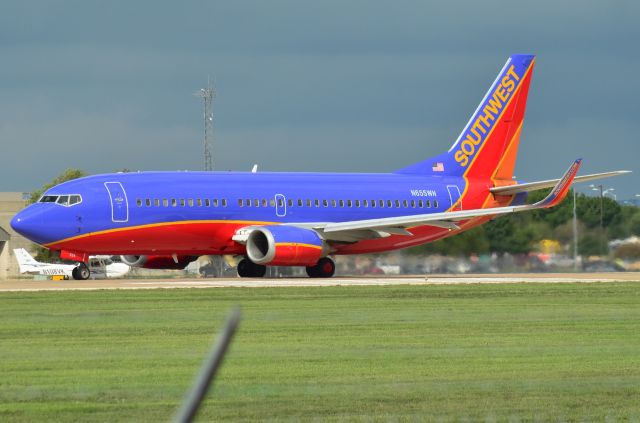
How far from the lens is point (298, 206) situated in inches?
2074

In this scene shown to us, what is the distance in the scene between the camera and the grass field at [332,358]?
14.5m

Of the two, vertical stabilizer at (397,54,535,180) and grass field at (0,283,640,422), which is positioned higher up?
vertical stabilizer at (397,54,535,180)

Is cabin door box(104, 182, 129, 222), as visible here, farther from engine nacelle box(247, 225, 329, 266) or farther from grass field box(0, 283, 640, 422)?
grass field box(0, 283, 640, 422)

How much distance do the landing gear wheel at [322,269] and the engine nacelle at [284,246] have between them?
155cm

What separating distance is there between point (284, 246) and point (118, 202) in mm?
6186

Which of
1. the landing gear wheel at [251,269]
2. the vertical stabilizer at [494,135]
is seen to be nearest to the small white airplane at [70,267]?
the landing gear wheel at [251,269]

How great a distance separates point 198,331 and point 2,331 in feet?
11.9

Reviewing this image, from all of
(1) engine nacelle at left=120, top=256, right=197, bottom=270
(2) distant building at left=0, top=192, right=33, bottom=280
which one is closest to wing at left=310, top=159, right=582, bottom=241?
(1) engine nacelle at left=120, top=256, right=197, bottom=270

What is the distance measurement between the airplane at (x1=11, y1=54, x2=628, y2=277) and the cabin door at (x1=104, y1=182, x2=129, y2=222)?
4 cm

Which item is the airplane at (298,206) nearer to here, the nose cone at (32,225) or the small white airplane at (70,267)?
the nose cone at (32,225)

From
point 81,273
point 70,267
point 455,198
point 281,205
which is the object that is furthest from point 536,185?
point 70,267

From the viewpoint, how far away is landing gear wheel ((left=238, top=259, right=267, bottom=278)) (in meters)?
53.0

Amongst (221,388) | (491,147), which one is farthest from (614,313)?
(491,147)

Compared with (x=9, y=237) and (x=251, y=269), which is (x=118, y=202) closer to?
(x=251, y=269)
